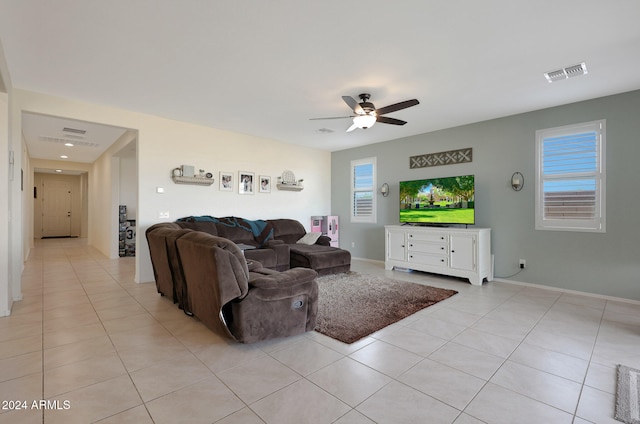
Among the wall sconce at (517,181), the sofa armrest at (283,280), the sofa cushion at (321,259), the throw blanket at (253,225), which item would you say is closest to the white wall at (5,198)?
the throw blanket at (253,225)

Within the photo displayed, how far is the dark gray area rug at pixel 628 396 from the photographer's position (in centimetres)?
171

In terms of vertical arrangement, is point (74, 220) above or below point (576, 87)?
below

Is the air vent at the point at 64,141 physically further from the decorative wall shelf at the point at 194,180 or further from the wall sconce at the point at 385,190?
the wall sconce at the point at 385,190

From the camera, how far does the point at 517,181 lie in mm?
4684

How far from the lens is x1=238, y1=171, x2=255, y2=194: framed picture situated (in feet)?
19.4

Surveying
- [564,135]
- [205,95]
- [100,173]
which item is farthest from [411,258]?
[100,173]

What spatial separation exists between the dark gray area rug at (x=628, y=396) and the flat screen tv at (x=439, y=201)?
298cm

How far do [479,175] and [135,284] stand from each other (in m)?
5.82

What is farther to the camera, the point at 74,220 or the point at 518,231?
the point at 74,220

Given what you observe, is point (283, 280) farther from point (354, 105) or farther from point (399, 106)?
point (399, 106)

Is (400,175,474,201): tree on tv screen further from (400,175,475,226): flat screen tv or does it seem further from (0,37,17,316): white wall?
(0,37,17,316): white wall

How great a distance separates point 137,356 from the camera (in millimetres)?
2383

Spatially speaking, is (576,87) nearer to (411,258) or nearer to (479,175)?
(479,175)

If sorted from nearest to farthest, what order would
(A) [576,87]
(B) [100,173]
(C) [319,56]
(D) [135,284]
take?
(C) [319,56] → (A) [576,87] → (D) [135,284] → (B) [100,173]
